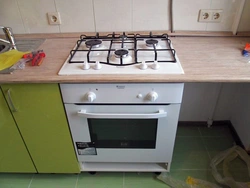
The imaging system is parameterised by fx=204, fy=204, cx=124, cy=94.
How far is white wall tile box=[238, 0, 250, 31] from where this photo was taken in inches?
52.0

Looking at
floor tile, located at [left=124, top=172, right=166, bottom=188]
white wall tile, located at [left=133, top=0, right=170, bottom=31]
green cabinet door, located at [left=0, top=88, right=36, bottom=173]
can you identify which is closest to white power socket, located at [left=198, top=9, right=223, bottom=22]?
white wall tile, located at [left=133, top=0, right=170, bottom=31]

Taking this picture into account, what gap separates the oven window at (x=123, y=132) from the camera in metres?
1.17

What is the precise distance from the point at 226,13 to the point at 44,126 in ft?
4.46

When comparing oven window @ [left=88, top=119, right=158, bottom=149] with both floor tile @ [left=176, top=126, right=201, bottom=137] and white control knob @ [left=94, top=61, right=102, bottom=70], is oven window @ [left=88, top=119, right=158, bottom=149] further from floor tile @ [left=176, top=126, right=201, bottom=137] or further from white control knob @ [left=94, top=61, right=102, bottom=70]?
floor tile @ [left=176, top=126, right=201, bottom=137]

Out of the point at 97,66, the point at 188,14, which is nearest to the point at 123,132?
the point at 97,66

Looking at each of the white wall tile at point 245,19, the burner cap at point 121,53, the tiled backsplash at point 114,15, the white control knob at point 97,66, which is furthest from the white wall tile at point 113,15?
the white wall tile at point 245,19

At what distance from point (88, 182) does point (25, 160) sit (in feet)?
1.49

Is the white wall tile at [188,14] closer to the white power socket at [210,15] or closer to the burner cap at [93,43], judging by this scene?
the white power socket at [210,15]

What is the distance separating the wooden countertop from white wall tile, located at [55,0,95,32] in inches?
4.5

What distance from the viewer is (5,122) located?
1.17 m

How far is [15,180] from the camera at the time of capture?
1.50 metres

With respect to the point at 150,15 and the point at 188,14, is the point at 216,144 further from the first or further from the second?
the point at 150,15

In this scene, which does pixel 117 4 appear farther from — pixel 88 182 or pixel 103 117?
pixel 88 182

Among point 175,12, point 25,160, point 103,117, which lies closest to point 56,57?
point 103,117
